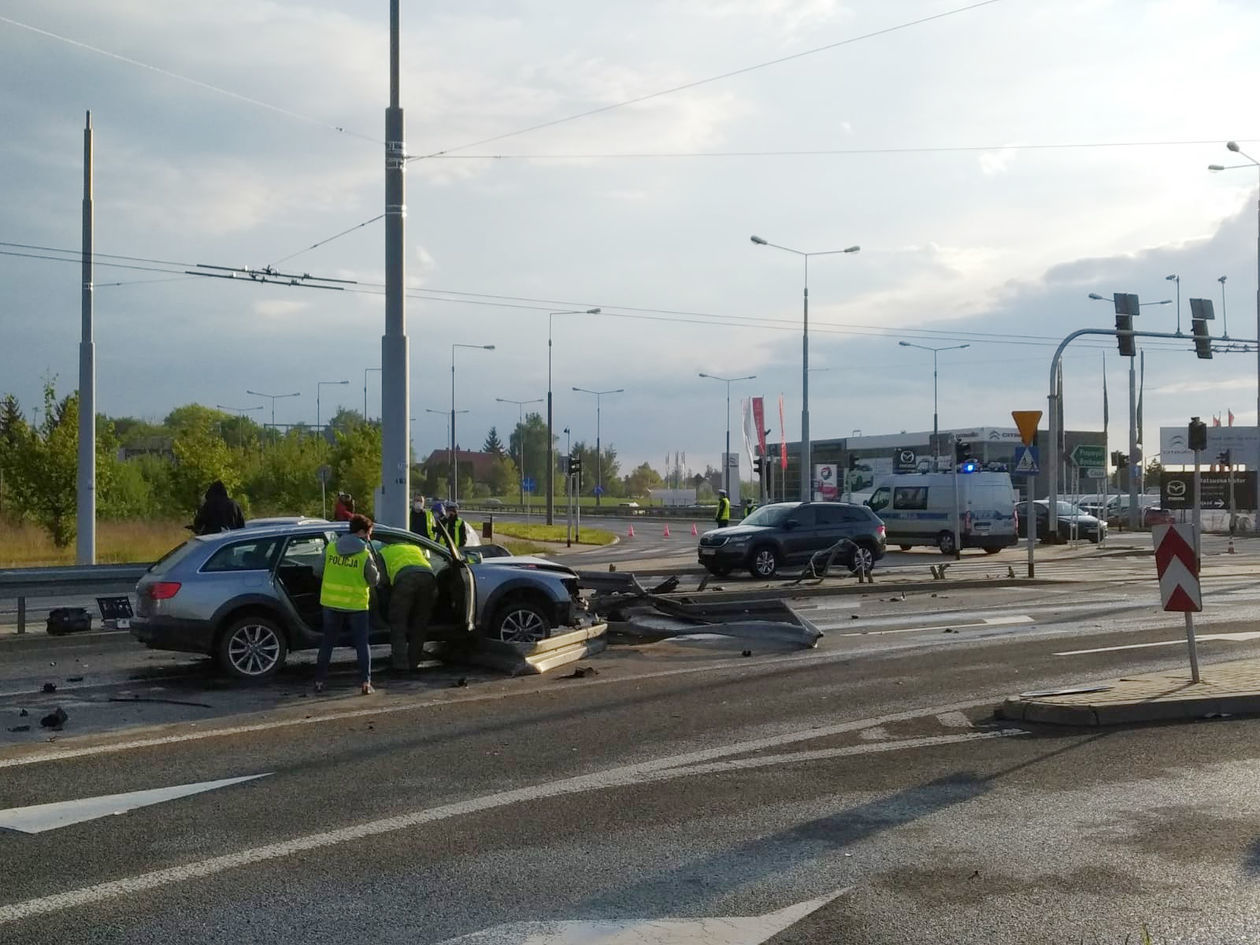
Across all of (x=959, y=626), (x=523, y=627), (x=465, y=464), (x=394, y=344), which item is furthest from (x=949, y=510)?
(x=465, y=464)

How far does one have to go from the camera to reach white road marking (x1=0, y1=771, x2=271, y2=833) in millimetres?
7082

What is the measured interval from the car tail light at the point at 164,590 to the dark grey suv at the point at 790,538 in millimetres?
16416

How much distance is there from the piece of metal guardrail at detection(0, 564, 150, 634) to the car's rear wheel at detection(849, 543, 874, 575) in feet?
47.3

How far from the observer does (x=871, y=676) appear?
12.8 m

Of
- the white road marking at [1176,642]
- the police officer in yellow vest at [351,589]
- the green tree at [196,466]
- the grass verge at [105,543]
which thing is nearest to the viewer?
the police officer in yellow vest at [351,589]

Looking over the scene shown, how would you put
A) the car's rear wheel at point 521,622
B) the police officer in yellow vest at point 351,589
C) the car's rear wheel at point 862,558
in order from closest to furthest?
the police officer in yellow vest at point 351,589
the car's rear wheel at point 521,622
the car's rear wheel at point 862,558

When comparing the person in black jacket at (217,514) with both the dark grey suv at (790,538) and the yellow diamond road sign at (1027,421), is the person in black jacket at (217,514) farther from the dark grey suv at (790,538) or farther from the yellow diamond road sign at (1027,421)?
the yellow diamond road sign at (1027,421)

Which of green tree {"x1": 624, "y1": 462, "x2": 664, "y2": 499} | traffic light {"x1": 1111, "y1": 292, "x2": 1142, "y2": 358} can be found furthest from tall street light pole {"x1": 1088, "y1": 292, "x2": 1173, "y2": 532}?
green tree {"x1": 624, "y1": 462, "x2": 664, "y2": 499}

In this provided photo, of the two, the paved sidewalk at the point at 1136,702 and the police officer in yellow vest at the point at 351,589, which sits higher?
the police officer in yellow vest at the point at 351,589

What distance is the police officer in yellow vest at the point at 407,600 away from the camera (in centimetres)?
1288

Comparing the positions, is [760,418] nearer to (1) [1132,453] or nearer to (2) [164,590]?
(1) [1132,453]

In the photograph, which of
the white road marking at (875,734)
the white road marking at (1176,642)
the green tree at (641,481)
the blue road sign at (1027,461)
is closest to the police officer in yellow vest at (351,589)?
the white road marking at (875,734)

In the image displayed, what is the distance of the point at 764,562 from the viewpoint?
2803 cm

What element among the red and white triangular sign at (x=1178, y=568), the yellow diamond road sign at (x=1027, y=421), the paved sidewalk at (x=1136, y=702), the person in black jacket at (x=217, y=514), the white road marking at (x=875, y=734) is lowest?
the white road marking at (x=875, y=734)
